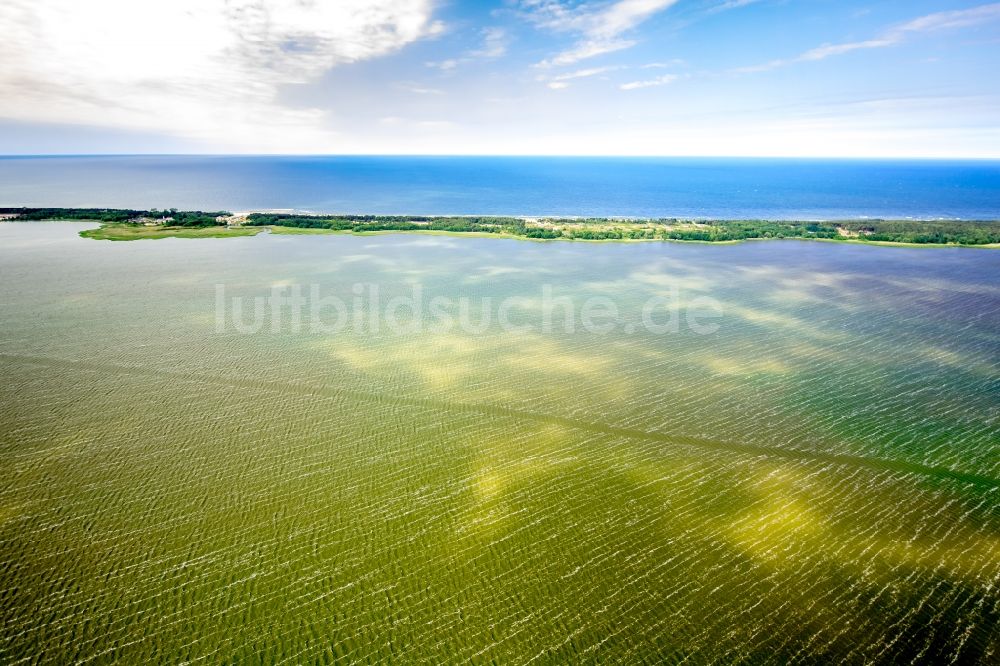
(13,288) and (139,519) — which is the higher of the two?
(13,288)

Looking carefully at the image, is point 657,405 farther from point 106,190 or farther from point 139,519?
point 106,190

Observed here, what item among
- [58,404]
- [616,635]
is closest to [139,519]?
[58,404]

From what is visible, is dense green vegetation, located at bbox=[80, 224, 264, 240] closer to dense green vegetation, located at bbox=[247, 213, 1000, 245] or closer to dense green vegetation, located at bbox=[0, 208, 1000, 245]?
dense green vegetation, located at bbox=[0, 208, 1000, 245]

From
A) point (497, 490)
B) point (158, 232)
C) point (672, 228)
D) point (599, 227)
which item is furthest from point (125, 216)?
point (672, 228)

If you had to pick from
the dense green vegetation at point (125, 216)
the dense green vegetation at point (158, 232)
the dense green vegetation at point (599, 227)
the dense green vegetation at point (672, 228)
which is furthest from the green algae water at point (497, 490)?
the dense green vegetation at point (125, 216)

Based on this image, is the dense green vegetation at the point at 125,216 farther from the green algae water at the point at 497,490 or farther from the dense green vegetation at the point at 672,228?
the green algae water at the point at 497,490

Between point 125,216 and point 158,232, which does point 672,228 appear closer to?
point 158,232

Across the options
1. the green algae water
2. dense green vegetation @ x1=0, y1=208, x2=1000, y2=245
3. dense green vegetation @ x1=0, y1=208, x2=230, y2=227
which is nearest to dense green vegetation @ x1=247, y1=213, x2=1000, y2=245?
dense green vegetation @ x1=0, y1=208, x2=1000, y2=245

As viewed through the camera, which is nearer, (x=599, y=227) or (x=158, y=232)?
(x=158, y=232)
